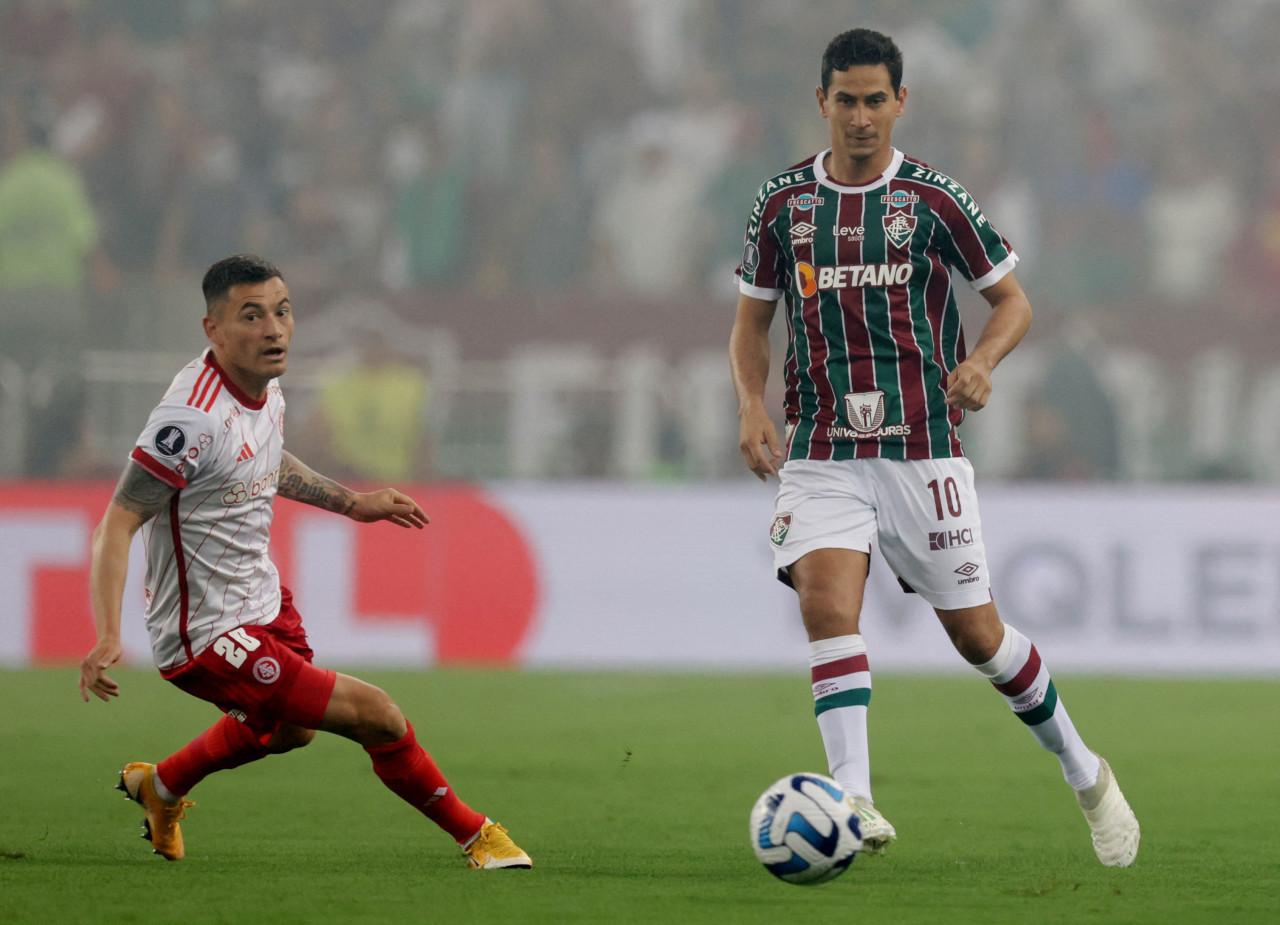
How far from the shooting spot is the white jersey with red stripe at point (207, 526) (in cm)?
404

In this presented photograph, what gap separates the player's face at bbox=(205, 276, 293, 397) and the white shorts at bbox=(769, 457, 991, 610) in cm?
132

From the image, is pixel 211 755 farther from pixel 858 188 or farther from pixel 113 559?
pixel 858 188

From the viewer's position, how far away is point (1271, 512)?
10.0m

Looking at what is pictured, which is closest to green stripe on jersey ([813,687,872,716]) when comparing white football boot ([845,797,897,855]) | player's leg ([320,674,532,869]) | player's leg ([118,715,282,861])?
white football boot ([845,797,897,855])

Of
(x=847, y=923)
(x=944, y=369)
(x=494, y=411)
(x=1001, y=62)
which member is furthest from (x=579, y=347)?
(x=847, y=923)

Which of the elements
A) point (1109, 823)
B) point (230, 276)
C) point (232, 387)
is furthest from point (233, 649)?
point (1109, 823)

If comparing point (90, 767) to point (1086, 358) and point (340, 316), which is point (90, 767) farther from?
point (1086, 358)

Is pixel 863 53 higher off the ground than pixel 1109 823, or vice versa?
pixel 863 53

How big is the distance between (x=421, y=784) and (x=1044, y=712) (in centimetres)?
161

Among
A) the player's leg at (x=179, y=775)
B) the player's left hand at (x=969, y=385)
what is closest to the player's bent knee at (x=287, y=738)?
the player's leg at (x=179, y=775)

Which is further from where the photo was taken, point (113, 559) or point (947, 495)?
point (947, 495)

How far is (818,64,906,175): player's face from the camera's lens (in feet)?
13.7

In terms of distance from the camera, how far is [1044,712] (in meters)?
4.38

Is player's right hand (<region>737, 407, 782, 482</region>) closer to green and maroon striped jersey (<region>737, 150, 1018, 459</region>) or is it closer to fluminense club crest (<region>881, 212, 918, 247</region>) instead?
green and maroon striped jersey (<region>737, 150, 1018, 459</region>)
